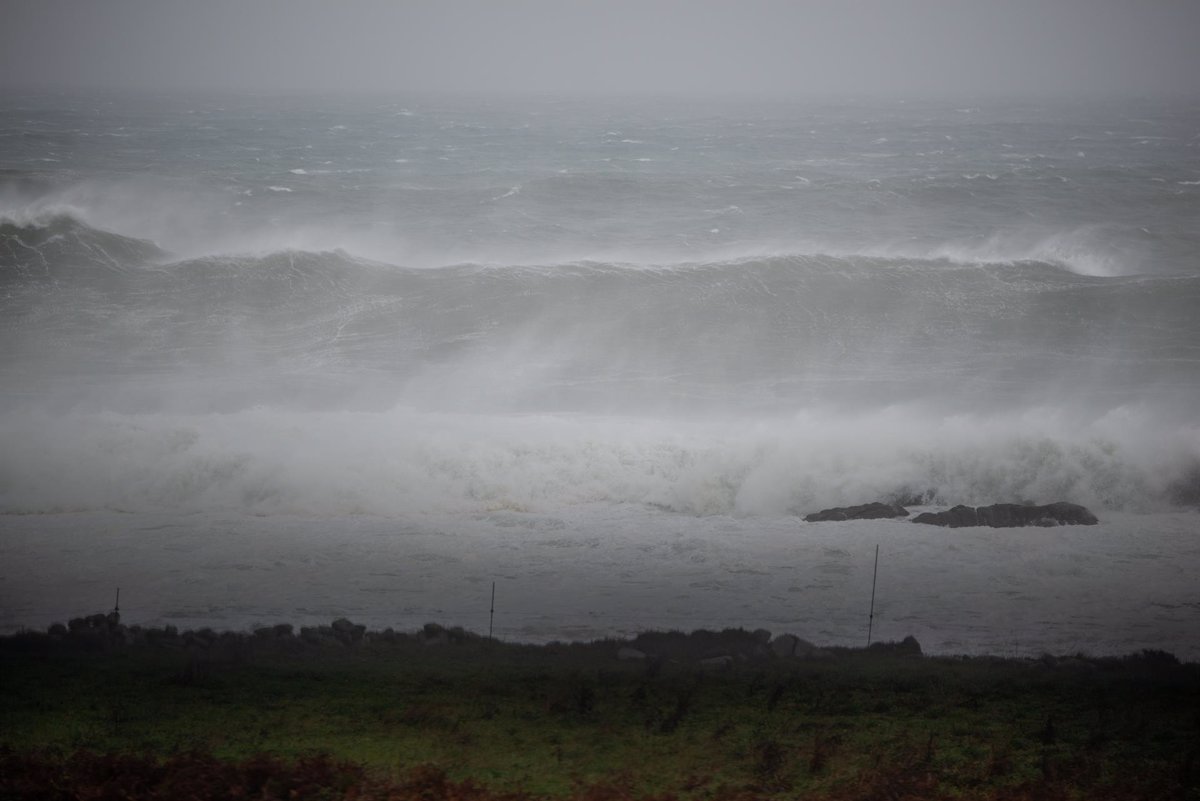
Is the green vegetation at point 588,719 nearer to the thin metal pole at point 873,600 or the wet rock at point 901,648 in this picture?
the wet rock at point 901,648

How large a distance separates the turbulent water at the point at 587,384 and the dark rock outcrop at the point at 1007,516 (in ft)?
1.05

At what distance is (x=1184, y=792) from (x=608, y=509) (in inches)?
313

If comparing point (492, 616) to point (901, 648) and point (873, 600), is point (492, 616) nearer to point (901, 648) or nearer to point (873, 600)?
point (901, 648)

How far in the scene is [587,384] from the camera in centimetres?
1912

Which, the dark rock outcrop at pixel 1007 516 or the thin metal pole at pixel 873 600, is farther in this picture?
the dark rock outcrop at pixel 1007 516

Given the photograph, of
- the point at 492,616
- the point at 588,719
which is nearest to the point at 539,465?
the point at 492,616

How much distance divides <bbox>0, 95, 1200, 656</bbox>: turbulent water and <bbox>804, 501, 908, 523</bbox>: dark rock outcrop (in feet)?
1.02

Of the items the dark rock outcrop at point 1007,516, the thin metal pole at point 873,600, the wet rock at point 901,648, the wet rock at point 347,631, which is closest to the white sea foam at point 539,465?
the dark rock outcrop at point 1007,516

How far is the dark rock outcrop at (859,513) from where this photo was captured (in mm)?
13328

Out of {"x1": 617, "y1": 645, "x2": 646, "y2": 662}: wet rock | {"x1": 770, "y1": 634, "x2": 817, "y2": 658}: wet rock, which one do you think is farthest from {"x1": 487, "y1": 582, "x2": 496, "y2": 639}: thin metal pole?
{"x1": 770, "y1": 634, "x2": 817, "y2": 658}: wet rock

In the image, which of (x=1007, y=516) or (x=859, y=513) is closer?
(x=1007, y=516)

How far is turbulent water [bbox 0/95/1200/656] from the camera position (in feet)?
36.1

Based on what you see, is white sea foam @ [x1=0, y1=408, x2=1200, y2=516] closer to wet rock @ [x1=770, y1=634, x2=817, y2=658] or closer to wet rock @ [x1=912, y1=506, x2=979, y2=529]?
wet rock @ [x1=912, y1=506, x2=979, y2=529]

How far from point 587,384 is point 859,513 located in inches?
271
